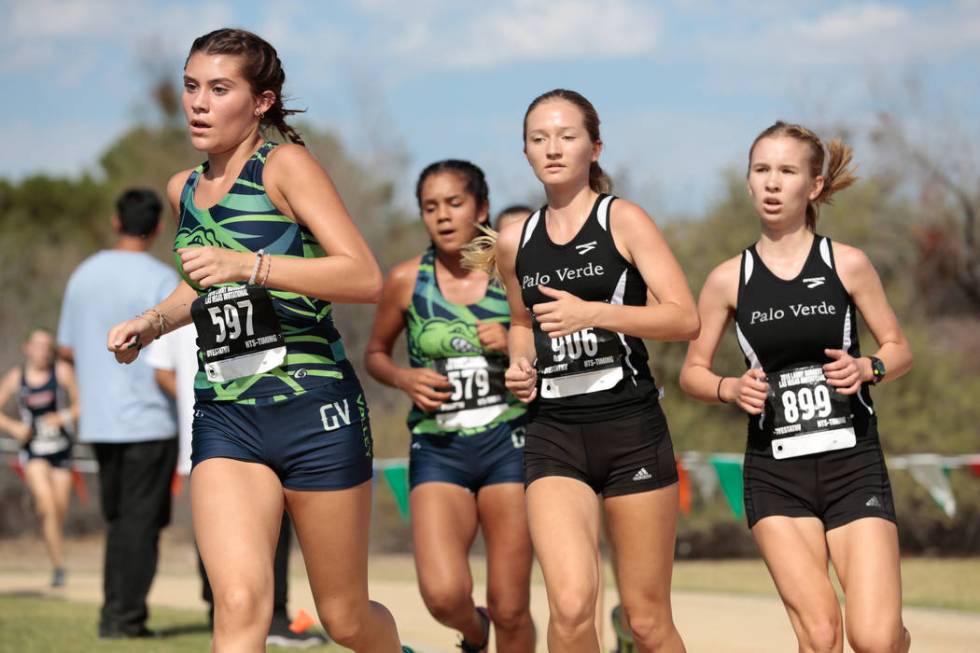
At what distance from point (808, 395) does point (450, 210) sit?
215 cm

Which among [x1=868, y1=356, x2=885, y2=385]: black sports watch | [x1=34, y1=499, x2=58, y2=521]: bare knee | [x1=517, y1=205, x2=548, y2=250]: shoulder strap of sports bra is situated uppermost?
[x1=517, y1=205, x2=548, y2=250]: shoulder strap of sports bra

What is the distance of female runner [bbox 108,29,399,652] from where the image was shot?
168 inches

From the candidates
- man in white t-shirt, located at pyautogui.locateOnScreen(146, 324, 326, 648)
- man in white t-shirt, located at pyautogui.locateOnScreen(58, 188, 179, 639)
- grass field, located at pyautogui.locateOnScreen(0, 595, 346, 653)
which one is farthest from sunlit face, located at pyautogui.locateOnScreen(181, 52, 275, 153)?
grass field, located at pyautogui.locateOnScreen(0, 595, 346, 653)

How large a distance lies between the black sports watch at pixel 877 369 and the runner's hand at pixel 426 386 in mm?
2010

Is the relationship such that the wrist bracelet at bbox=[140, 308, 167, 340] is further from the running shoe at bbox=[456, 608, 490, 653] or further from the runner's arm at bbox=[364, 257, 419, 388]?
the running shoe at bbox=[456, 608, 490, 653]

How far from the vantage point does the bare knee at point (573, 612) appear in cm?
466

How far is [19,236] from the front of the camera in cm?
3503

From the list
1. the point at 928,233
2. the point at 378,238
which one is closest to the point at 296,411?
the point at 928,233

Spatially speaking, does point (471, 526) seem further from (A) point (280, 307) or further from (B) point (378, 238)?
(B) point (378, 238)

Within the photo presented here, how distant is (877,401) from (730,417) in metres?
2.06

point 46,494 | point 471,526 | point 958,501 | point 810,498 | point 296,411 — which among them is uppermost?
point 296,411

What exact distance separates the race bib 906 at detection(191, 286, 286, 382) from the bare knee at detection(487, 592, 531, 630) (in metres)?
2.00

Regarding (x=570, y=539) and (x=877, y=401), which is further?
(x=877, y=401)

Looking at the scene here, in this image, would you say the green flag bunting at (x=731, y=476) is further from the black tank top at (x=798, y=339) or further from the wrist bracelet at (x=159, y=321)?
the wrist bracelet at (x=159, y=321)
